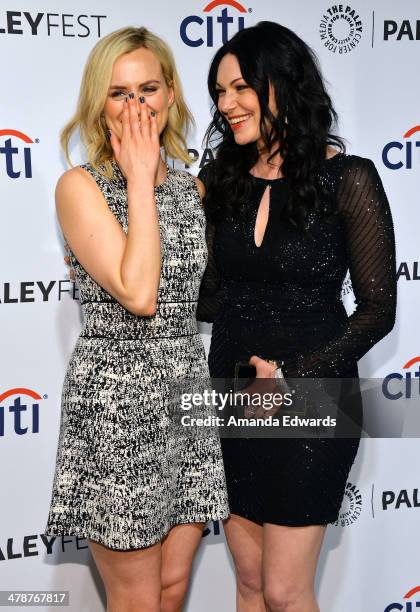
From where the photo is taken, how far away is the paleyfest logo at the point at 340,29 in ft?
8.25

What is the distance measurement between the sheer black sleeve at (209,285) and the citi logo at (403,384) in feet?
2.73

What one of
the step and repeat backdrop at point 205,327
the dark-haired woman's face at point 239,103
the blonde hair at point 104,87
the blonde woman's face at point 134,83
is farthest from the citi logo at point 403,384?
the blonde woman's face at point 134,83

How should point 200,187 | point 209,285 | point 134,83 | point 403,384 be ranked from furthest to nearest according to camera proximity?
point 403,384 < point 209,285 < point 200,187 < point 134,83

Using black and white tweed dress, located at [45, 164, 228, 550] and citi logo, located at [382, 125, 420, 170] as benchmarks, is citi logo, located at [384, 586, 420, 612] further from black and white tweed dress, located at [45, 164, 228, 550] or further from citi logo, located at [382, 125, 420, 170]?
citi logo, located at [382, 125, 420, 170]

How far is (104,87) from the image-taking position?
1.69 m

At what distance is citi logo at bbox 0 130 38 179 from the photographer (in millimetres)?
2287

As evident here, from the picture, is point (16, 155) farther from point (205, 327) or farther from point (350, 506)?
point (350, 506)

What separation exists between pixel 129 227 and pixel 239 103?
0.47 meters

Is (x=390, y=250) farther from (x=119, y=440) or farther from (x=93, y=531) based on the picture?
(x=93, y=531)

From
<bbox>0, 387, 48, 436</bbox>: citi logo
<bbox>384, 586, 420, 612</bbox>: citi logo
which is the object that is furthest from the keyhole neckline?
<bbox>384, 586, 420, 612</bbox>: citi logo

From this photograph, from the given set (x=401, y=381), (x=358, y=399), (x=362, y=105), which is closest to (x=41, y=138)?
(x=362, y=105)

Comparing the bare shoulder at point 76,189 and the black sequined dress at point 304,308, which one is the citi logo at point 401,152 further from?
the bare shoulder at point 76,189

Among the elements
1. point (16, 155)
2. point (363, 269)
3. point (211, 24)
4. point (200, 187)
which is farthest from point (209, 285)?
point (211, 24)

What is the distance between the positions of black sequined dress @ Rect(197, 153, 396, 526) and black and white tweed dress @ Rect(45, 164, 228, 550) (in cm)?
16
